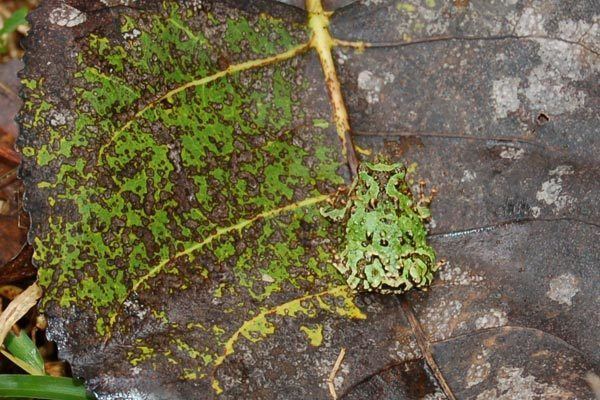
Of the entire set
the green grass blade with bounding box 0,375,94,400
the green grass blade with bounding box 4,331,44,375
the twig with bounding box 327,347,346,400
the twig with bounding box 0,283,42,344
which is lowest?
the twig with bounding box 327,347,346,400

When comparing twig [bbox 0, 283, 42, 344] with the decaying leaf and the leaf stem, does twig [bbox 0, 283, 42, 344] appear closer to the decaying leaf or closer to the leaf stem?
the decaying leaf

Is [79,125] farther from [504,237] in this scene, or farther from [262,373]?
[504,237]

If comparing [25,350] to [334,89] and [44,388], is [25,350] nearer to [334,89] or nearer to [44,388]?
[44,388]

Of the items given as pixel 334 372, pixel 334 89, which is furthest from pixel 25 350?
pixel 334 89

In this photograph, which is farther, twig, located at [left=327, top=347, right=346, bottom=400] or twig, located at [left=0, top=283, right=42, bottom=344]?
twig, located at [left=0, top=283, right=42, bottom=344]

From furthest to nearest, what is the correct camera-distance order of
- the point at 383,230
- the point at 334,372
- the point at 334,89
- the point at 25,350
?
the point at 25,350 < the point at 383,230 < the point at 334,89 < the point at 334,372

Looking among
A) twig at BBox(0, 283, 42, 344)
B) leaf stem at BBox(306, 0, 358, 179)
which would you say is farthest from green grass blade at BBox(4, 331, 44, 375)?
leaf stem at BBox(306, 0, 358, 179)

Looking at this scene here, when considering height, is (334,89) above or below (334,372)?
above

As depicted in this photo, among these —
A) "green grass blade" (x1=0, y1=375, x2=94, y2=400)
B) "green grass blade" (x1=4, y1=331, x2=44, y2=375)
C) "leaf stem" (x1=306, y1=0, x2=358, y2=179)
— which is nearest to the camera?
"leaf stem" (x1=306, y1=0, x2=358, y2=179)

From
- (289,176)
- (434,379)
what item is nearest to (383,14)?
(289,176)
